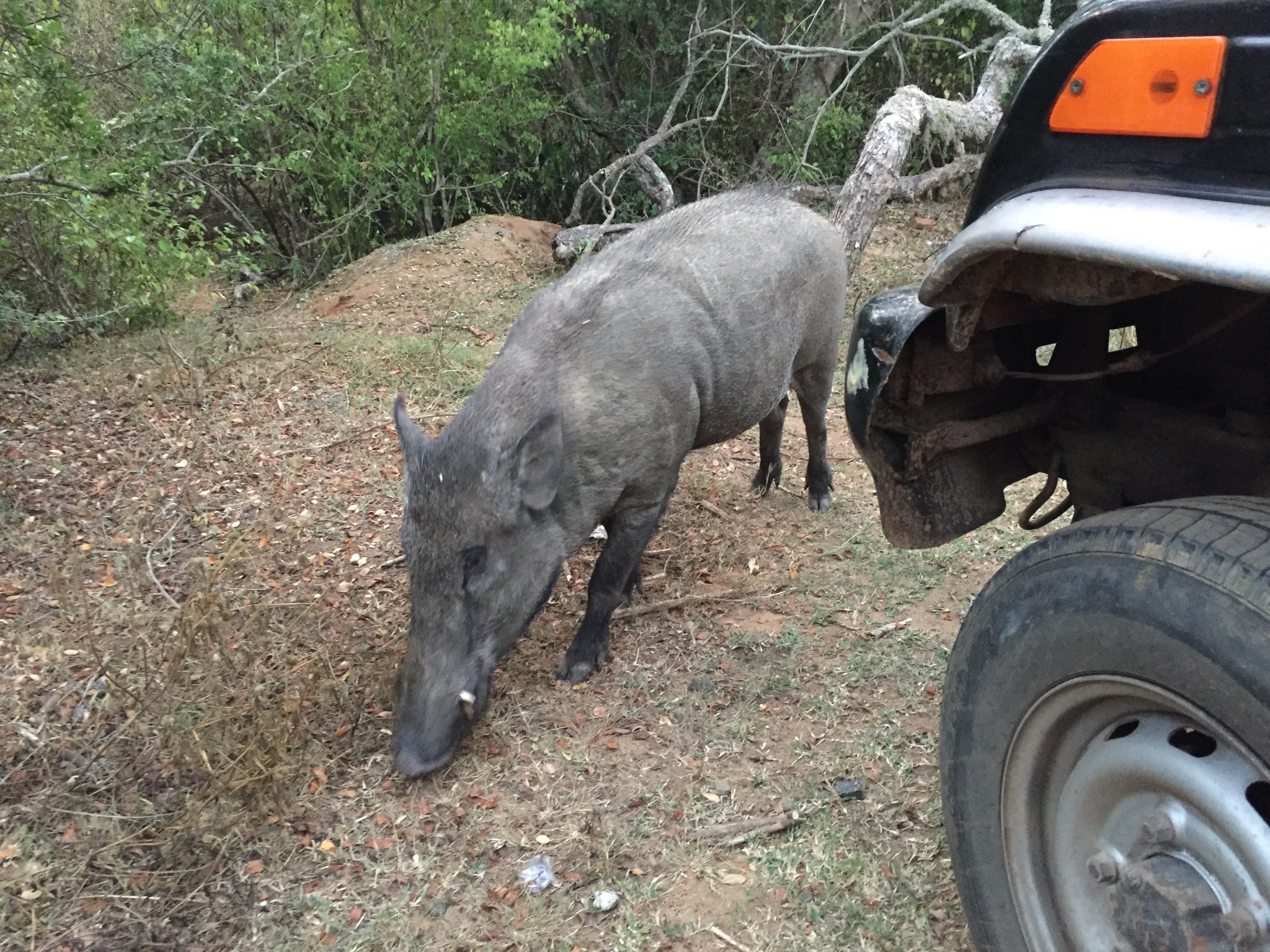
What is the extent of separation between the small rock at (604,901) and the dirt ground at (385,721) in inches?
0.7

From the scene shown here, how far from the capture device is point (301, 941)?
8.63 ft

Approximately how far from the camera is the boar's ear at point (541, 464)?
137 inches

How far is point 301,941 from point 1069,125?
8.82ft

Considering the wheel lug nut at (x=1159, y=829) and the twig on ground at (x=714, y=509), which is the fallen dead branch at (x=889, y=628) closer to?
the twig on ground at (x=714, y=509)

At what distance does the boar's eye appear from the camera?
3.41 meters

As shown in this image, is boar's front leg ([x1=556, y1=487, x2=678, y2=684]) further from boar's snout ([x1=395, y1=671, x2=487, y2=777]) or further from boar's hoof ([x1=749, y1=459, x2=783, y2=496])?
boar's hoof ([x1=749, y1=459, x2=783, y2=496])

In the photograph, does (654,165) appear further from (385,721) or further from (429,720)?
(429,720)

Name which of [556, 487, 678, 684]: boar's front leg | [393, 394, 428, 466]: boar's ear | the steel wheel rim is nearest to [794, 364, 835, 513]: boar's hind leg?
→ [556, 487, 678, 684]: boar's front leg

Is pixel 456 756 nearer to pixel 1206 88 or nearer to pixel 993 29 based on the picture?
pixel 1206 88

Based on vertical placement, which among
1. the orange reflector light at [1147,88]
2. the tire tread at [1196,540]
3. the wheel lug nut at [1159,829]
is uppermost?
the orange reflector light at [1147,88]

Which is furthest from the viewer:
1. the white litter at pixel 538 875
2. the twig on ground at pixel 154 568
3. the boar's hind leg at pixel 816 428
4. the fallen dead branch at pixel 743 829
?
the boar's hind leg at pixel 816 428

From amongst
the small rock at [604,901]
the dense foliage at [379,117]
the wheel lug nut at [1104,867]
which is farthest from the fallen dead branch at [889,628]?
the dense foliage at [379,117]

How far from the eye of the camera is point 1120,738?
67.3 inches

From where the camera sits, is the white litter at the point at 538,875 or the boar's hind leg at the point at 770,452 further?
the boar's hind leg at the point at 770,452
